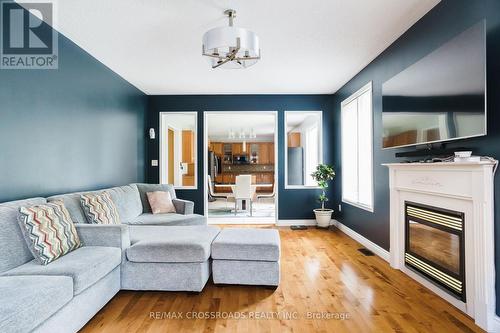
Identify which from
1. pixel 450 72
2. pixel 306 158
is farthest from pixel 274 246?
pixel 306 158

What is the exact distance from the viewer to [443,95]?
236 centimetres

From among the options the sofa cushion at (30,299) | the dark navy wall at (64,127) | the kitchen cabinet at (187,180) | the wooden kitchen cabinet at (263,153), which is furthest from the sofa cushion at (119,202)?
the wooden kitchen cabinet at (263,153)

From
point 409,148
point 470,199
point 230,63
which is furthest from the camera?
point 409,148

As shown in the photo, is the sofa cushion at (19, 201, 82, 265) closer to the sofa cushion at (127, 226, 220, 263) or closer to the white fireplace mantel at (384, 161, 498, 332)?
the sofa cushion at (127, 226, 220, 263)

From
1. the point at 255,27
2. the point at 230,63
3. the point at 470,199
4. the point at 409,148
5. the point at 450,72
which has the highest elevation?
the point at 255,27

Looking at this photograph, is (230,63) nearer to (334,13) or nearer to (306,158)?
(334,13)

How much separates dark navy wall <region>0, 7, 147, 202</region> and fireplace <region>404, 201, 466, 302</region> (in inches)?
145

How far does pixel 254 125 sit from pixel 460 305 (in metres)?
7.58

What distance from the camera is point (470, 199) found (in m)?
2.14

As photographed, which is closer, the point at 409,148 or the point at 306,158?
the point at 409,148

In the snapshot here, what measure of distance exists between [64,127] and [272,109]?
3656 mm

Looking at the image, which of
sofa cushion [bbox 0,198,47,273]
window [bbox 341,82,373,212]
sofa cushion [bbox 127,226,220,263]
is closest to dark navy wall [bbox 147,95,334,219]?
window [bbox 341,82,373,212]

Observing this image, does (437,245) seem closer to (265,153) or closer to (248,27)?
(248,27)

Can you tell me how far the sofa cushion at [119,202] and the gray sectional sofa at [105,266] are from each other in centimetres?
1
